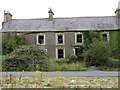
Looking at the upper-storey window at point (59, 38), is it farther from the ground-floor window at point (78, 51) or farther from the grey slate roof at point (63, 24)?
the ground-floor window at point (78, 51)

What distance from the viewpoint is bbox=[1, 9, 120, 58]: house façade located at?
66.6ft

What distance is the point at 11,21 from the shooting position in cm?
2347

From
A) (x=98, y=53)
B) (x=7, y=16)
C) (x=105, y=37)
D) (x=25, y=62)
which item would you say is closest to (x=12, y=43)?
(x=7, y=16)

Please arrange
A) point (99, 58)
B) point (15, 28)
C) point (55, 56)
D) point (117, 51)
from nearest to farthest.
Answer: point (99, 58) < point (117, 51) < point (55, 56) < point (15, 28)

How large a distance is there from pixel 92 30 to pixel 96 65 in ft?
20.8

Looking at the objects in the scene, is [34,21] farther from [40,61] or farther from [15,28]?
[40,61]

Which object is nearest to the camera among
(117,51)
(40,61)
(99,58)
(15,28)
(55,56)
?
(40,61)

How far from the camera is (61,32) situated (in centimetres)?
2072

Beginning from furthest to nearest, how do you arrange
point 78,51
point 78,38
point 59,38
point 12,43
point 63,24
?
point 63,24 < point 59,38 < point 78,38 < point 78,51 < point 12,43

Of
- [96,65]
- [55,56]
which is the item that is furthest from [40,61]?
[55,56]

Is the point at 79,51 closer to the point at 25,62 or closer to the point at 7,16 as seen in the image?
the point at 25,62

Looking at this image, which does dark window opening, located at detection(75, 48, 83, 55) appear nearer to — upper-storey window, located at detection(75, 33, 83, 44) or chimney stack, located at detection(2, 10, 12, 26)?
upper-storey window, located at detection(75, 33, 83, 44)

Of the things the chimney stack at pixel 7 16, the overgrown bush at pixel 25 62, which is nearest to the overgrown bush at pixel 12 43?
the chimney stack at pixel 7 16

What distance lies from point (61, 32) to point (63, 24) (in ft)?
5.67
